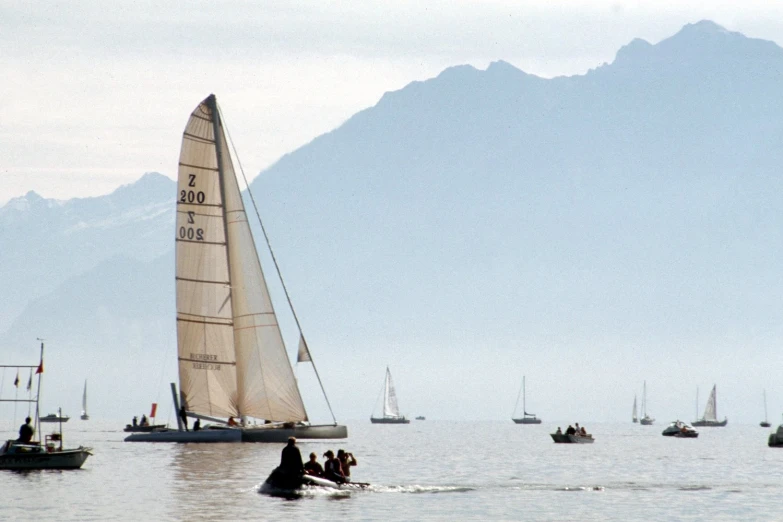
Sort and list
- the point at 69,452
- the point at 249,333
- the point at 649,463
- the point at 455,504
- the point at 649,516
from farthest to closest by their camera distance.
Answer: the point at 649,463 → the point at 249,333 → the point at 69,452 → the point at 455,504 → the point at 649,516

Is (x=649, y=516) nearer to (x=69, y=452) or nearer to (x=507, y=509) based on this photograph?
(x=507, y=509)

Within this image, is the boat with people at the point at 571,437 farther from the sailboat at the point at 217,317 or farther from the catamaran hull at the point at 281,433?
the sailboat at the point at 217,317

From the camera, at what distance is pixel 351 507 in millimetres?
59469

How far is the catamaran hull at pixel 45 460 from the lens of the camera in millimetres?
72062

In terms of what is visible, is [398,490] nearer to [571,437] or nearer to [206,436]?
[206,436]

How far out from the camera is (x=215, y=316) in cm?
9525

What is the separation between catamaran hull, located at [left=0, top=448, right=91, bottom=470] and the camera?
72062mm

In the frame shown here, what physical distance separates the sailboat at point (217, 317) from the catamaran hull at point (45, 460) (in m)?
20.4

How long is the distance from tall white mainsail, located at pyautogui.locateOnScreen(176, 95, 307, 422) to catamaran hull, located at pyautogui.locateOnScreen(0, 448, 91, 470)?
20.9 m

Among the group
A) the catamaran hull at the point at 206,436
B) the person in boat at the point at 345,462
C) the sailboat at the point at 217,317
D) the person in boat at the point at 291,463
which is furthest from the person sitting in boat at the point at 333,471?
the sailboat at the point at 217,317

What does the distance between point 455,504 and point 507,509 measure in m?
2.58

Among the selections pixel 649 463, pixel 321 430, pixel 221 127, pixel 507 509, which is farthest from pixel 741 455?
pixel 507 509

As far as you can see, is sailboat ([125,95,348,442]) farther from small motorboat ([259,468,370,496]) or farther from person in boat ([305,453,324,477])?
small motorboat ([259,468,370,496])

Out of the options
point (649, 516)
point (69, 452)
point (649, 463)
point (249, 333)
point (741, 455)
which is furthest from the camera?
point (741, 455)
